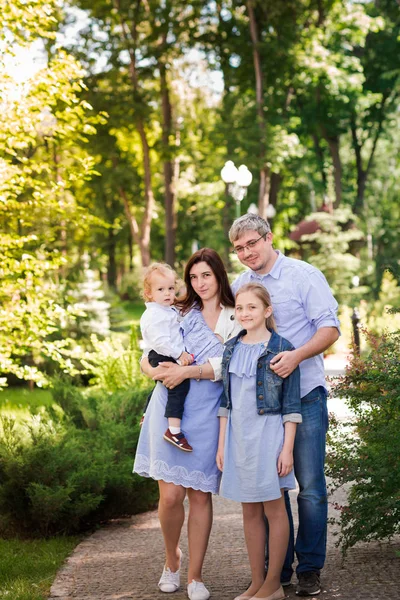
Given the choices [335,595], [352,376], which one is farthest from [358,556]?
[352,376]

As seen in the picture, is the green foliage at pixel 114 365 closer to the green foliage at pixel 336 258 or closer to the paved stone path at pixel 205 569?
the paved stone path at pixel 205 569

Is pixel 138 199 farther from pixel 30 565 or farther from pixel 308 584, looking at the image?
pixel 308 584

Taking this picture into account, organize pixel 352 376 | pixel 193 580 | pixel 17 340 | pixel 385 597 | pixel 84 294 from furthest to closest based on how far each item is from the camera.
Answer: pixel 84 294, pixel 17 340, pixel 352 376, pixel 193 580, pixel 385 597

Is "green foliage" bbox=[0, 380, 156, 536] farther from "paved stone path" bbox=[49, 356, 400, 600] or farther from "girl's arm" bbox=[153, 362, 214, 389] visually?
"girl's arm" bbox=[153, 362, 214, 389]

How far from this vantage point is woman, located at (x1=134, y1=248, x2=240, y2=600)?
4.34 meters

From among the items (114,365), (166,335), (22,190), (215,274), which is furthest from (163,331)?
(114,365)

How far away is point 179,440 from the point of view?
14.2ft

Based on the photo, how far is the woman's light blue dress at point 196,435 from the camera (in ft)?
14.3

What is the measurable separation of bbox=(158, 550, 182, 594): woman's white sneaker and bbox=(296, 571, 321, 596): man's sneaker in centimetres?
69

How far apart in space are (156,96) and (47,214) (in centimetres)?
1753

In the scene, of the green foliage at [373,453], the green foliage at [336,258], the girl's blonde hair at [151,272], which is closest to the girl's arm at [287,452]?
the green foliage at [373,453]

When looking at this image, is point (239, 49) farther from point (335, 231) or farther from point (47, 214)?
point (47, 214)

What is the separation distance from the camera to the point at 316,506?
167 inches

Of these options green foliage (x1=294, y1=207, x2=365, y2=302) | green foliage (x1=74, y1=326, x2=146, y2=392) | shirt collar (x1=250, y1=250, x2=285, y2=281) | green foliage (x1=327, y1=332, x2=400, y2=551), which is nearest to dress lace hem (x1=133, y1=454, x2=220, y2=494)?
green foliage (x1=327, y1=332, x2=400, y2=551)
